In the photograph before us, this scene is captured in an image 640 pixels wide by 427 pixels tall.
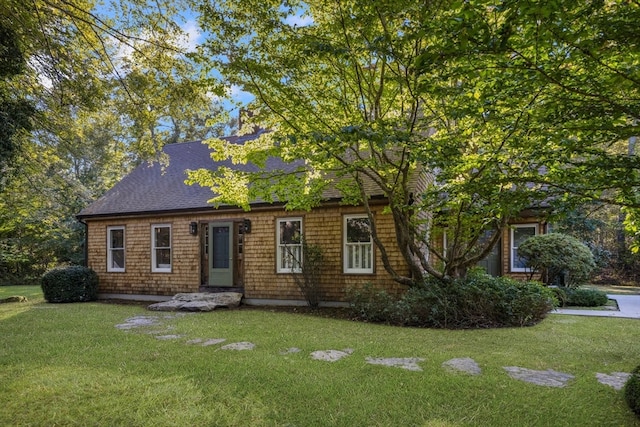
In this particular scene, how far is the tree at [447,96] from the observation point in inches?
117

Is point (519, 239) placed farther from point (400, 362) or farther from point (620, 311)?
point (400, 362)

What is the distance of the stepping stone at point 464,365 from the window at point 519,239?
8.51 meters

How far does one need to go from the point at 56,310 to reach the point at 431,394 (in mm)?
9453

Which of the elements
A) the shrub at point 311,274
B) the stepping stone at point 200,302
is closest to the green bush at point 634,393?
the shrub at point 311,274

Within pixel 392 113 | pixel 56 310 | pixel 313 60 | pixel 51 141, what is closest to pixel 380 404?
pixel 313 60

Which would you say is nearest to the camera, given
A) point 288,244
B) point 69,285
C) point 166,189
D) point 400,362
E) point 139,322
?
point 400,362

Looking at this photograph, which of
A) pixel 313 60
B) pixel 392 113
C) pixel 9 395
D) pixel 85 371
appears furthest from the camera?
pixel 392 113

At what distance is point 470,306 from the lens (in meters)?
7.42

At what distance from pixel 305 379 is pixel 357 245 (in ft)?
18.9

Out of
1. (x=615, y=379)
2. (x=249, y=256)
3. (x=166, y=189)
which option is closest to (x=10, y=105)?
(x=249, y=256)

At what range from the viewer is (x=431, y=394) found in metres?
3.72

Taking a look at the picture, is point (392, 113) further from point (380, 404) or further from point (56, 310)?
point (56, 310)

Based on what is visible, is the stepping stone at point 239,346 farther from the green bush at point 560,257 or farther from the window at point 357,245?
the green bush at point 560,257

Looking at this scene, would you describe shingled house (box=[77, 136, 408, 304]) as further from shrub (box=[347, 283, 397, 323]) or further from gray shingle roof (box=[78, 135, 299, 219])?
shrub (box=[347, 283, 397, 323])
